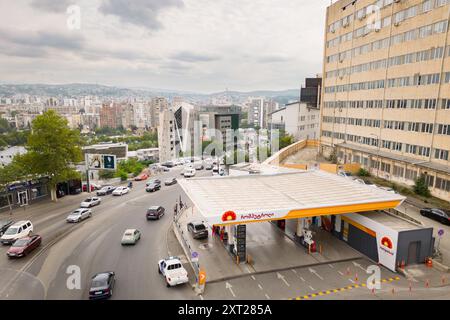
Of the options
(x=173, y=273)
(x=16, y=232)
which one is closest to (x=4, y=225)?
(x=16, y=232)

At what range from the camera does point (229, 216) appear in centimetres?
1625

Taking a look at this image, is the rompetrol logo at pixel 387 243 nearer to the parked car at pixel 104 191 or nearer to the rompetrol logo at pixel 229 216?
the rompetrol logo at pixel 229 216

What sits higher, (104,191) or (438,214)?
(438,214)

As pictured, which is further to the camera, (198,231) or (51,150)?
(51,150)

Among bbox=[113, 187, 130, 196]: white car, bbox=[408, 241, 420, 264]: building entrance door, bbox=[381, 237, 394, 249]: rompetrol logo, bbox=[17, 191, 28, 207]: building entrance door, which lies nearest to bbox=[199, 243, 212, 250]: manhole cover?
bbox=[381, 237, 394, 249]: rompetrol logo

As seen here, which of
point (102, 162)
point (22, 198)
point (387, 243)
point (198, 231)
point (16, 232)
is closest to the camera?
point (387, 243)

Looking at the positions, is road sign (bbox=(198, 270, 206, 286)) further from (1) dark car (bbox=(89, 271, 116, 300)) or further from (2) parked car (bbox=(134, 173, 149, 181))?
(2) parked car (bbox=(134, 173, 149, 181))

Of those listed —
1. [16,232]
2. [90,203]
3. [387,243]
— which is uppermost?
[387,243]

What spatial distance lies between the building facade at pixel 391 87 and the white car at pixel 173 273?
27.2 m

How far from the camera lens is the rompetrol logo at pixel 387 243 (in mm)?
17259

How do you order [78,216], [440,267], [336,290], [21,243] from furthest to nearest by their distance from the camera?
[78,216] → [21,243] → [440,267] → [336,290]

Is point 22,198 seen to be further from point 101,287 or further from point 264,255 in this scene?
point 264,255

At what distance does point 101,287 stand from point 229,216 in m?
7.04
